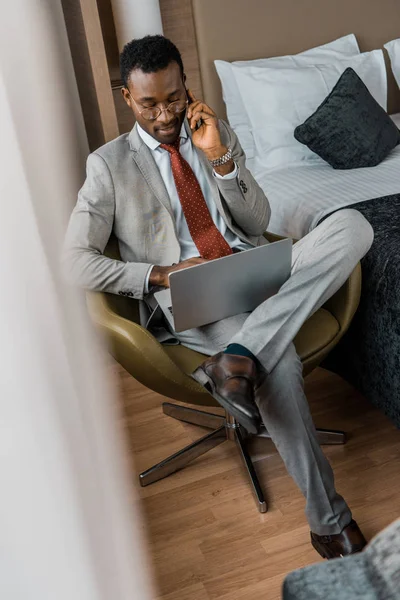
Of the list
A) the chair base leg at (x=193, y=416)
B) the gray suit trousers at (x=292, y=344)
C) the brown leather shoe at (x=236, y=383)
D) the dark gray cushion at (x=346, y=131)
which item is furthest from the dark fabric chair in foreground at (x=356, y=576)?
the dark gray cushion at (x=346, y=131)

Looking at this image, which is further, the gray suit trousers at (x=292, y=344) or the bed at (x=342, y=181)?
the bed at (x=342, y=181)

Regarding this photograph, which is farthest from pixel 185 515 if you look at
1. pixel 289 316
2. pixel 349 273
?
pixel 349 273

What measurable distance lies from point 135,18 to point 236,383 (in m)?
1.75

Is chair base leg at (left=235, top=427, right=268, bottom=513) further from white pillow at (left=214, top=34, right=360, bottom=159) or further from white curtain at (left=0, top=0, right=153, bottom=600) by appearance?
white curtain at (left=0, top=0, right=153, bottom=600)

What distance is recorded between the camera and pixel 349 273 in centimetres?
173

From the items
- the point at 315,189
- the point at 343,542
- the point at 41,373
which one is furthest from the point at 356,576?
the point at 315,189

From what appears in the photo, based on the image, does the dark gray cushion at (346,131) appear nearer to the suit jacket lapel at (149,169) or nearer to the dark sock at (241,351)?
the suit jacket lapel at (149,169)

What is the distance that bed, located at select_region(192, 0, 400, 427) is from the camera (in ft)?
5.97

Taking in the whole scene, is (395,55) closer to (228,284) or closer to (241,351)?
(228,284)

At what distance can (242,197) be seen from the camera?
191 cm

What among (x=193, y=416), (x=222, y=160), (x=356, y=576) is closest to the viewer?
(x=356, y=576)

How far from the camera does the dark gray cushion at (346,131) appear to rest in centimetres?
266

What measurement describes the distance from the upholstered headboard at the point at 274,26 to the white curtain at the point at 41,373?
2.85m

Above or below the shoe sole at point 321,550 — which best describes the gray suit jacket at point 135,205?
above
